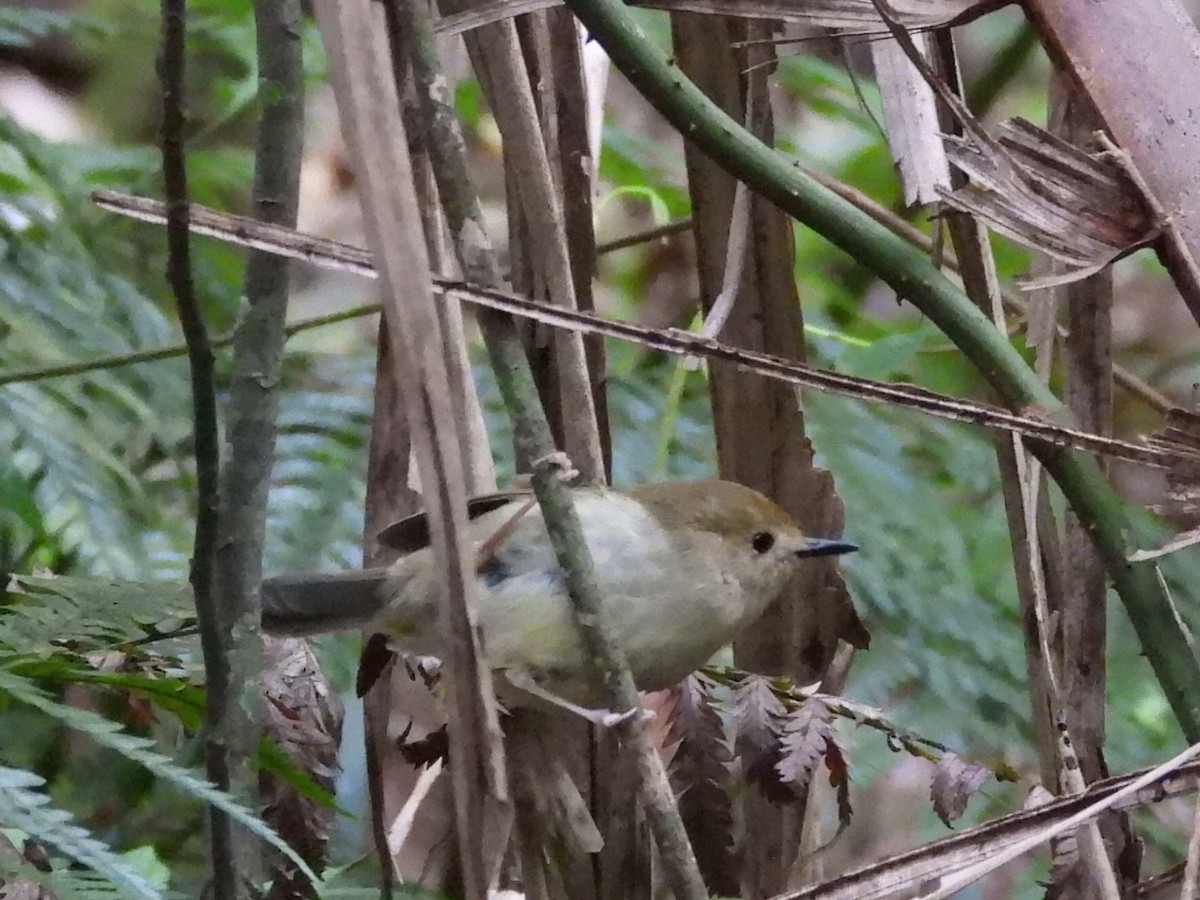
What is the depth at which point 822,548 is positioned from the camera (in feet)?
5.33

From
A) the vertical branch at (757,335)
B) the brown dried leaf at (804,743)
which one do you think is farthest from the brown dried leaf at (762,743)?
the vertical branch at (757,335)

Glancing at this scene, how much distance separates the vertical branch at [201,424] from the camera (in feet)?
2.56

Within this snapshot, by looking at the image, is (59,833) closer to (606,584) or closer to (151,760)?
(151,760)

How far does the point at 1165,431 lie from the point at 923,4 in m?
0.41

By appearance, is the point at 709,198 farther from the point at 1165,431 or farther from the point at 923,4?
the point at 1165,431

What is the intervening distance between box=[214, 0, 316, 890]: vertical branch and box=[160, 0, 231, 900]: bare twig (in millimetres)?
34

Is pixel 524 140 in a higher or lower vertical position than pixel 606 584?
higher

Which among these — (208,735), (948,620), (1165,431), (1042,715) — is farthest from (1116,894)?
(948,620)

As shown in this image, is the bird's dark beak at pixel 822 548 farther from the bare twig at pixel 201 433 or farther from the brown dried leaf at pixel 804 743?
the bare twig at pixel 201 433

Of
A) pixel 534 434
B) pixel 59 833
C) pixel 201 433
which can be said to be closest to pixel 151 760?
pixel 59 833

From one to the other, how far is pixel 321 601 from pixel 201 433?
2.14 feet

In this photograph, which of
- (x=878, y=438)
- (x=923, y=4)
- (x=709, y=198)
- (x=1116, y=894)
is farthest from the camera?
(x=878, y=438)

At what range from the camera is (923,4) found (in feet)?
3.81

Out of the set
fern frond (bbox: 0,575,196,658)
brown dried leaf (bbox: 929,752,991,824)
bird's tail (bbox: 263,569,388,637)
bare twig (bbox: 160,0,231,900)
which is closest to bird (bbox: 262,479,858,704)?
bird's tail (bbox: 263,569,388,637)
